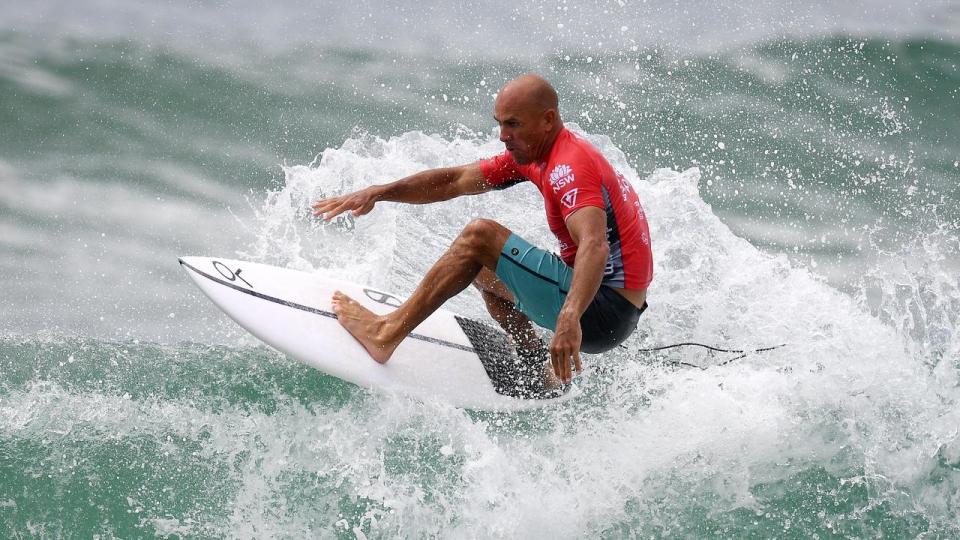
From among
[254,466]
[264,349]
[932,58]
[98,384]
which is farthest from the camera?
[932,58]

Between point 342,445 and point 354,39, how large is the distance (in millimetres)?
6738

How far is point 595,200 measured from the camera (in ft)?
15.0

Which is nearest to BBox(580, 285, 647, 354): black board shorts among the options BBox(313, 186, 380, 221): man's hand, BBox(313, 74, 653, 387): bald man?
BBox(313, 74, 653, 387): bald man

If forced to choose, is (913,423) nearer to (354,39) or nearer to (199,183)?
(199,183)

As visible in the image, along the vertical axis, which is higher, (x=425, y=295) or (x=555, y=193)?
(x=555, y=193)

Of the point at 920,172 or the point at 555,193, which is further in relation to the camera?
the point at 920,172

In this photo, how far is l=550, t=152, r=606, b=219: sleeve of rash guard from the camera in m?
4.58

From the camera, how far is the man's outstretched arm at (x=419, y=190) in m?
5.35

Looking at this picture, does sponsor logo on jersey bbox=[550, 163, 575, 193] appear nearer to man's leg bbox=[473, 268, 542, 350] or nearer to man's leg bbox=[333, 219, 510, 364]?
man's leg bbox=[333, 219, 510, 364]

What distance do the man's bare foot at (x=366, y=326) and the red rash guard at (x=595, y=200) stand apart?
934 mm

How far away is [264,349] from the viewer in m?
6.11

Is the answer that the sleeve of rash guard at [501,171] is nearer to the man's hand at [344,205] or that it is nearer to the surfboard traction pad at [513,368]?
the man's hand at [344,205]

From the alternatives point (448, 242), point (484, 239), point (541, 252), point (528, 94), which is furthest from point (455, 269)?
point (448, 242)

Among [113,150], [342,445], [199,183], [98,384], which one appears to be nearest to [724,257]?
[342,445]
